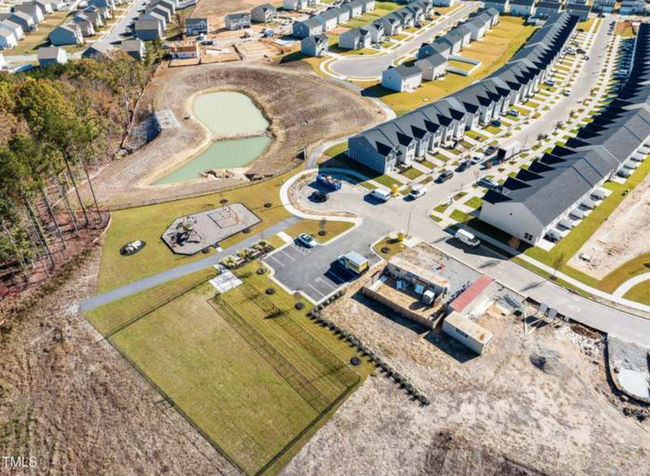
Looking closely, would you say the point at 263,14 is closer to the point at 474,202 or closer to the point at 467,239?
the point at 474,202

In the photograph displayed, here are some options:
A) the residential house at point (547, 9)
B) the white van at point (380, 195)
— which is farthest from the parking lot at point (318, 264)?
the residential house at point (547, 9)

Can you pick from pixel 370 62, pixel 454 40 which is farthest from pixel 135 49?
pixel 454 40

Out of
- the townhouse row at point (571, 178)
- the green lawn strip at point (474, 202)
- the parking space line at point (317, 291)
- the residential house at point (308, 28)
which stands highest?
the residential house at point (308, 28)

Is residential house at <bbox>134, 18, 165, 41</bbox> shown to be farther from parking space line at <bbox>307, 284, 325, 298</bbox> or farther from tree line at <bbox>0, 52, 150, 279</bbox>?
parking space line at <bbox>307, 284, 325, 298</bbox>

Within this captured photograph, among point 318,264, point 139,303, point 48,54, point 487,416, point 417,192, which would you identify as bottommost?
point 139,303

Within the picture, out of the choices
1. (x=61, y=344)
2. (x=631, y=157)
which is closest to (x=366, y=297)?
(x=61, y=344)

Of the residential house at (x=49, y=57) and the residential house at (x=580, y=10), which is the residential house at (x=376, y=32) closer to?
the residential house at (x=580, y=10)

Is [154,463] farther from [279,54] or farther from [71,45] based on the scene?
[71,45]
